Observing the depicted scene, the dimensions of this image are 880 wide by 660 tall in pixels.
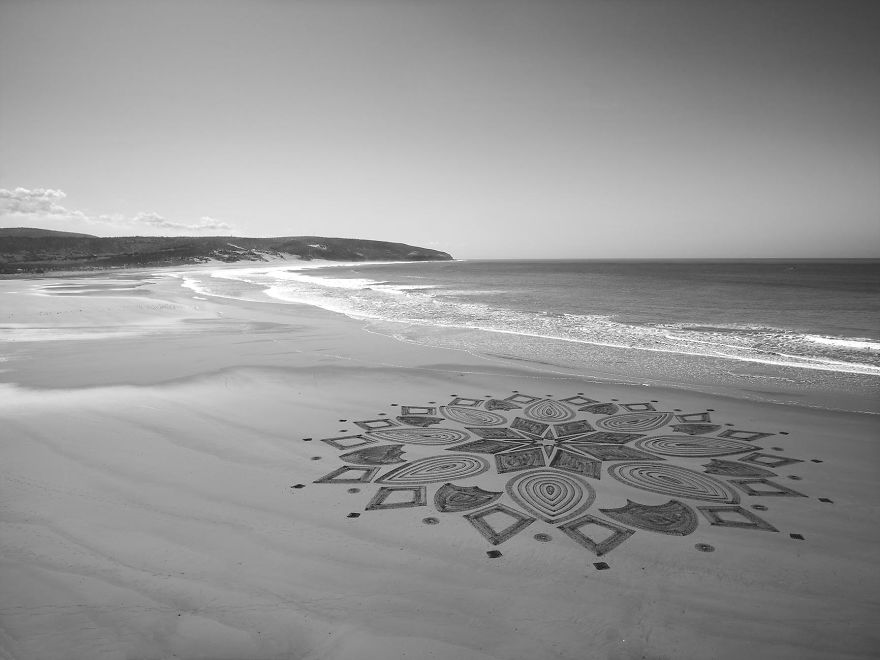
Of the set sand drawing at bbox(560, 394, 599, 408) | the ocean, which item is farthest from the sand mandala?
the ocean

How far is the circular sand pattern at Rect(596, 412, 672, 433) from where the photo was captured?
6.43m

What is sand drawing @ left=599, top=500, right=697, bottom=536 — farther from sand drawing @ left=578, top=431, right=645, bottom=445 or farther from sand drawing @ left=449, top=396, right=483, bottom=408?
sand drawing @ left=449, top=396, right=483, bottom=408

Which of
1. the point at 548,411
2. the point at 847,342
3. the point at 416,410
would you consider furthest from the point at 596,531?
the point at 847,342

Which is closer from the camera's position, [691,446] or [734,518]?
[734,518]

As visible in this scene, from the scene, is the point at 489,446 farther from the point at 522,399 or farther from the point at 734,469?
the point at 734,469

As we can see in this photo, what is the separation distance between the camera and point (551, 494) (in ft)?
15.1

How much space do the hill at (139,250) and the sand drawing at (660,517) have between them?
73316 millimetres

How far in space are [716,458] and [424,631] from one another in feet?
13.7

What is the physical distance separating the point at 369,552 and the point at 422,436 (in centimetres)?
247

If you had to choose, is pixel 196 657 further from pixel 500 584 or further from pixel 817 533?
pixel 817 533

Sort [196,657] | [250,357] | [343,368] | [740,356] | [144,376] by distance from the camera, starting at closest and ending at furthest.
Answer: [196,657] < [144,376] < [343,368] < [250,357] < [740,356]

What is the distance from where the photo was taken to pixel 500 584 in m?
3.36

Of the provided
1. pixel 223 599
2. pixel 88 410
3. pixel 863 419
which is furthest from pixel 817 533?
pixel 88 410

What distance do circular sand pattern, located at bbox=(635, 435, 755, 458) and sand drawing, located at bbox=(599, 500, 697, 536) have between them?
4.30 feet
